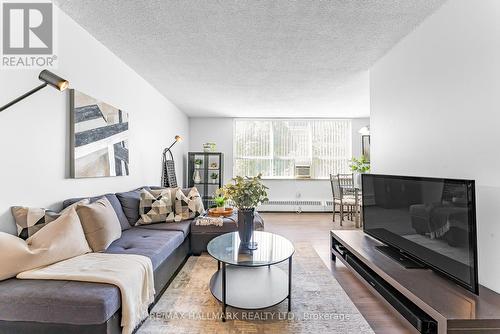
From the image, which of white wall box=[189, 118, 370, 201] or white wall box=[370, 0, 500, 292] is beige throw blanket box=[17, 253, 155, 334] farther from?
white wall box=[189, 118, 370, 201]

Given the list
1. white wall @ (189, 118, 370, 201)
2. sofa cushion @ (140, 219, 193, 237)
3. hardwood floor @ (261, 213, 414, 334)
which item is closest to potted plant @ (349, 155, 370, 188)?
white wall @ (189, 118, 370, 201)

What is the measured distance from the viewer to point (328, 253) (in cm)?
323

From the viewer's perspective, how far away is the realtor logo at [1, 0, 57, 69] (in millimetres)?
1711

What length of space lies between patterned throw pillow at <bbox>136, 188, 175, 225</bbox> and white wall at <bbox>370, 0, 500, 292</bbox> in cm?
270

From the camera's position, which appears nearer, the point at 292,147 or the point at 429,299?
the point at 429,299

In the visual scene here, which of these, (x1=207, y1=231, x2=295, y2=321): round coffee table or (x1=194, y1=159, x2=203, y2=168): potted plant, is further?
(x1=194, y1=159, x2=203, y2=168): potted plant

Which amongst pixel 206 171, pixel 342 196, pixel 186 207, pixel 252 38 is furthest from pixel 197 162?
pixel 252 38

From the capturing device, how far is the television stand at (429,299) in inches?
49.1

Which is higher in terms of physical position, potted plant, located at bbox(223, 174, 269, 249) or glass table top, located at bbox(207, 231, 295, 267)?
potted plant, located at bbox(223, 174, 269, 249)

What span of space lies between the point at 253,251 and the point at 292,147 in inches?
170

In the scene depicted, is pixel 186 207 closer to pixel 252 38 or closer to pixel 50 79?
pixel 50 79

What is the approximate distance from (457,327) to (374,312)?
0.79m

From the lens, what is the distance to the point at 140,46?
2559 mm

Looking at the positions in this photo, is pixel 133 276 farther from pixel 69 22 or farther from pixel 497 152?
pixel 497 152
